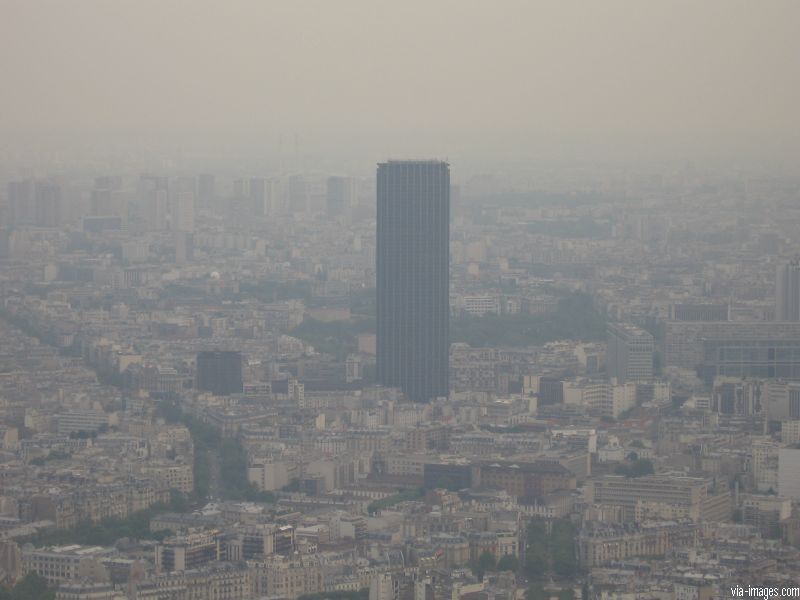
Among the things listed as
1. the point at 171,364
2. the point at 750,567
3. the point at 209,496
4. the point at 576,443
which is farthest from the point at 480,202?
the point at 750,567

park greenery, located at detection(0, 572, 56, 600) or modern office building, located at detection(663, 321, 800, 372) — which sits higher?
modern office building, located at detection(663, 321, 800, 372)

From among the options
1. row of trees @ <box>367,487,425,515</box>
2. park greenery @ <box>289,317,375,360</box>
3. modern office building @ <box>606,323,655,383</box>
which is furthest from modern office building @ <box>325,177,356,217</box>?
row of trees @ <box>367,487,425,515</box>

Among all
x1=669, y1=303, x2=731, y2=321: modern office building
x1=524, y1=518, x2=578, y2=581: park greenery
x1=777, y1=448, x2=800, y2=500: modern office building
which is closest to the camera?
x1=524, y1=518, x2=578, y2=581: park greenery

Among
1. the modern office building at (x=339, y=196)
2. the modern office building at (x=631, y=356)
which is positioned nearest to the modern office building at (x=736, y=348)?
the modern office building at (x=631, y=356)

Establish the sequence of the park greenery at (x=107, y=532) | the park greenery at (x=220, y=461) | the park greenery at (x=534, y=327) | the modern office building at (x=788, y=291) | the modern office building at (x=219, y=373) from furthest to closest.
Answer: the park greenery at (x=534, y=327)
the modern office building at (x=788, y=291)
the modern office building at (x=219, y=373)
the park greenery at (x=220, y=461)
the park greenery at (x=107, y=532)

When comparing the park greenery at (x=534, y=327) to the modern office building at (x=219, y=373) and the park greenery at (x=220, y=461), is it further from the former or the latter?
the park greenery at (x=220, y=461)

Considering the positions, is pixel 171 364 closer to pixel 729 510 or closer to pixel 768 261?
pixel 768 261

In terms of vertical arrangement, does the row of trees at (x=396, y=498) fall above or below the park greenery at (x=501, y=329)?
below

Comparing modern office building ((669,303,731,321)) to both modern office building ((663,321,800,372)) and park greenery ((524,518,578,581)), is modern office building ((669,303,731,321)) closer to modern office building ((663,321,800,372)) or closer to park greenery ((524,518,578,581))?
modern office building ((663,321,800,372))
